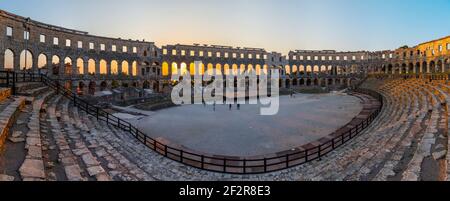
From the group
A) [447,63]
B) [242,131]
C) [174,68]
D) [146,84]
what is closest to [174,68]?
[174,68]

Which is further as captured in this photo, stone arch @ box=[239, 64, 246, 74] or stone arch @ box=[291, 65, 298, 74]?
stone arch @ box=[291, 65, 298, 74]

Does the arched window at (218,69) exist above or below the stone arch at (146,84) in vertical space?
above

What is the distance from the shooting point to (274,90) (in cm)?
5684

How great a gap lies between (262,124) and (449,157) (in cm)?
1413

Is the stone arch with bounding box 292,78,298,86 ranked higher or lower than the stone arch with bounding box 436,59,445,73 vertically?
lower

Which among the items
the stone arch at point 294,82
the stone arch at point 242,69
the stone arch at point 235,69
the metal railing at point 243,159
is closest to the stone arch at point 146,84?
the stone arch at point 235,69

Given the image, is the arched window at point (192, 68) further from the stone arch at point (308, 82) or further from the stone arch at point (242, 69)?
the stone arch at point (308, 82)

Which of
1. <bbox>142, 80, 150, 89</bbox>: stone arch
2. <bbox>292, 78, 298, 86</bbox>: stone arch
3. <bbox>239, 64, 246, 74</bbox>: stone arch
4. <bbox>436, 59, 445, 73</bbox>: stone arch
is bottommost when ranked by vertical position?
<bbox>142, 80, 150, 89</bbox>: stone arch

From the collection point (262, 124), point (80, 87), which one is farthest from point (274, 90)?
point (80, 87)

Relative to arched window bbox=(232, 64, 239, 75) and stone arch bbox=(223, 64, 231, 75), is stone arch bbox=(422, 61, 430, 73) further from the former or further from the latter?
stone arch bbox=(223, 64, 231, 75)

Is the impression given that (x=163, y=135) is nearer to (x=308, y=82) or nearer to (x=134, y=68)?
(x=134, y=68)

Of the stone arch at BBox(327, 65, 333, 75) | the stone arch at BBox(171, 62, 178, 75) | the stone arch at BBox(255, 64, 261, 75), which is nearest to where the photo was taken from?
the stone arch at BBox(171, 62, 178, 75)

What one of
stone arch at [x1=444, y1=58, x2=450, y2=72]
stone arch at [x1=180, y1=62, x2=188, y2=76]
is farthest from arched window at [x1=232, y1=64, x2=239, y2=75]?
stone arch at [x1=444, y1=58, x2=450, y2=72]

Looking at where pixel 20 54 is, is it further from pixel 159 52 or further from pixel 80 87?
pixel 159 52
